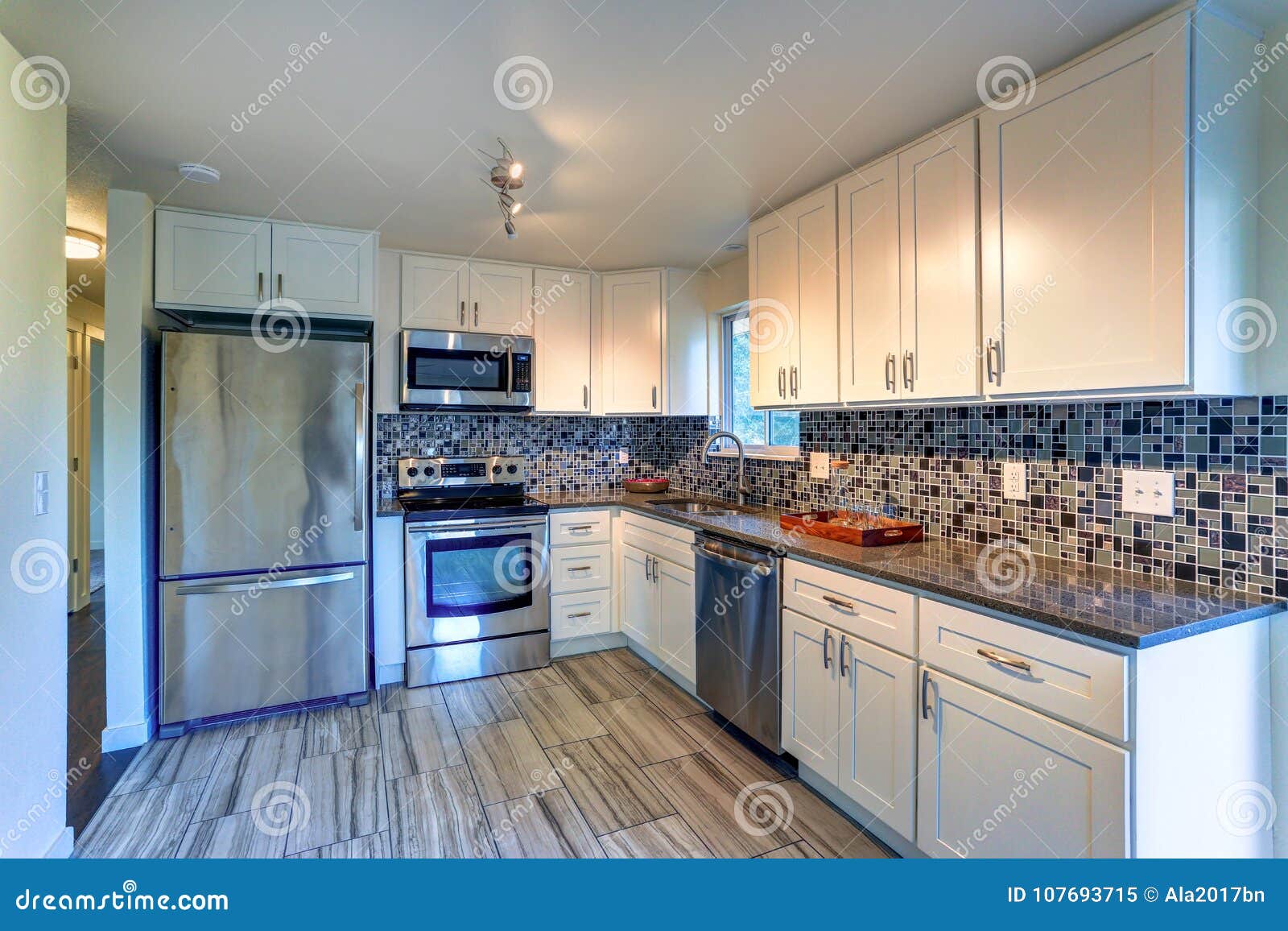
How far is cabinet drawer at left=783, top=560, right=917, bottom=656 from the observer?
75.1 inches

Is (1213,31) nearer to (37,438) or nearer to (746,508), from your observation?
(746,508)

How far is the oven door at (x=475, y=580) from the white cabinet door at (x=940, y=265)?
2224 millimetres

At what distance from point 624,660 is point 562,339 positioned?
1982 millimetres

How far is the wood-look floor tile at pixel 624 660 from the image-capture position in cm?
370

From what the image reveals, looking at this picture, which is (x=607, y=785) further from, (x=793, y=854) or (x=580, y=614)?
(x=580, y=614)

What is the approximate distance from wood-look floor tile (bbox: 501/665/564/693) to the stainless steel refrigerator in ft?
2.41

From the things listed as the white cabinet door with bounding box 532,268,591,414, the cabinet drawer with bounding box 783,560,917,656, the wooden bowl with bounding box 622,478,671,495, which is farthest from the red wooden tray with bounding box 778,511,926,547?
the white cabinet door with bounding box 532,268,591,414

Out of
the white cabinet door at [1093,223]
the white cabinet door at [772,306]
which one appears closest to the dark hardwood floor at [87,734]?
the white cabinet door at [772,306]

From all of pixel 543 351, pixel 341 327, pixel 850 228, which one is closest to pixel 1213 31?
pixel 850 228

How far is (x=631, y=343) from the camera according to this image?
13.4 feet

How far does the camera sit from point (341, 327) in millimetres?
3582

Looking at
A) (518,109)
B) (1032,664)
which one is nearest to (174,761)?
(518,109)

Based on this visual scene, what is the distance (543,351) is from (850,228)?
6.70ft
